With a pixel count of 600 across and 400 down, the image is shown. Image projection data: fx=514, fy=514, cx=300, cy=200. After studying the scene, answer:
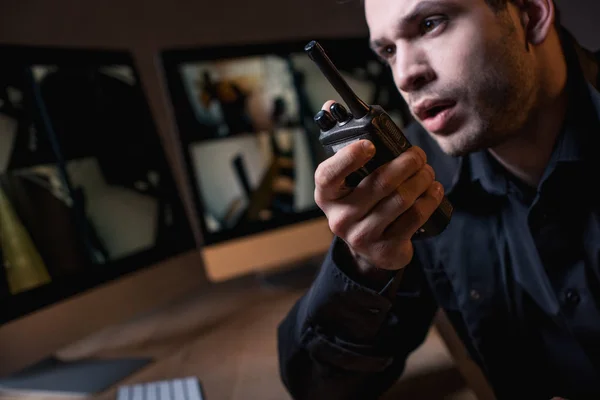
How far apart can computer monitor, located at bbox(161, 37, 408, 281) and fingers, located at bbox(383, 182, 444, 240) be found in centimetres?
68

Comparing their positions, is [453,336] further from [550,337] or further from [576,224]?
[576,224]

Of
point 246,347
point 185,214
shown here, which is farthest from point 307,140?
point 246,347

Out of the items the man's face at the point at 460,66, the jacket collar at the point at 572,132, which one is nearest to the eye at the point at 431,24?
the man's face at the point at 460,66

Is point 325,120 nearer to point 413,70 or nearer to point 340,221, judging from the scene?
point 340,221

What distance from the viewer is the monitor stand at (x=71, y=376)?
0.86m

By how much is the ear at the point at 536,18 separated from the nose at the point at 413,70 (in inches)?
7.6

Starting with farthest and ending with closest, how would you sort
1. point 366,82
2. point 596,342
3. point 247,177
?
point 366,82 < point 247,177 < point 596,342

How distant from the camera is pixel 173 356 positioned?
3.15ft

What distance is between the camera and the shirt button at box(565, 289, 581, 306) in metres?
0.72

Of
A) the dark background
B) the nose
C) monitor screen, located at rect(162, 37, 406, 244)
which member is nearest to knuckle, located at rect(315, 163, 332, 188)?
the nose

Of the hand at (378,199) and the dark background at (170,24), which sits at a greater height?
the dark background at (170,24)

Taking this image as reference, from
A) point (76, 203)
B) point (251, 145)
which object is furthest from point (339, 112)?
point (251, 145)

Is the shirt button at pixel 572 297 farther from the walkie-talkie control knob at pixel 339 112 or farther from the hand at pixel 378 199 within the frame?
the walkie-talkie control knob at pixel 339 112

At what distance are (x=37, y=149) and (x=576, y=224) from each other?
86 centimetres
